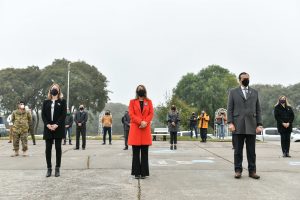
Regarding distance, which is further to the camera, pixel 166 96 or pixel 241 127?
pixel 166 96

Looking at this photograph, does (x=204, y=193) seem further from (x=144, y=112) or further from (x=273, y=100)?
(x=273, y=100)

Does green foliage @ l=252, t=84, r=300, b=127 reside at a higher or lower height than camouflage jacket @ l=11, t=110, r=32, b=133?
higher

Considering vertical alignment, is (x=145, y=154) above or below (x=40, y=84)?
below

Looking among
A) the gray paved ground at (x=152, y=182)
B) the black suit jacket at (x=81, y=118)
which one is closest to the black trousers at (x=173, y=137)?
the black suit jacket at (x=81, y=118)

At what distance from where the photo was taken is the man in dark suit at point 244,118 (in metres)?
8.42

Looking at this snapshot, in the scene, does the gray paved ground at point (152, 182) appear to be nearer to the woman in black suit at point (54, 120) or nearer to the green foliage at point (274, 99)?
the woman in black suit at point (54, 120)

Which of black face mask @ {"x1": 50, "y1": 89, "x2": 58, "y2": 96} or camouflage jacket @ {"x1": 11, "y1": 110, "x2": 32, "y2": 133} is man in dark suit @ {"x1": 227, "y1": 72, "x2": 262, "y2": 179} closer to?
black face mask @ {"x1": 50, "y1": 89, "x2": 58, "y2": 96}

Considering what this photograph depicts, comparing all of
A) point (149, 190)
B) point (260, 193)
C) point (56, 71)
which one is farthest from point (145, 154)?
point (56, 71)

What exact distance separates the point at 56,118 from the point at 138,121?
5.67ft

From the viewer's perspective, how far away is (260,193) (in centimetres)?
662

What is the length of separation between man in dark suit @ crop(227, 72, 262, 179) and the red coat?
1.61m

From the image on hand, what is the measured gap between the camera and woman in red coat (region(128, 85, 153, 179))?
8.35 metres

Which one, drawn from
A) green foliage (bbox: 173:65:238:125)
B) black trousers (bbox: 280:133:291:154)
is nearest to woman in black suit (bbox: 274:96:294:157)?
black trousers (bbox: 280:133:291:154)

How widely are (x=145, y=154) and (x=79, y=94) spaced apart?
165 feet
